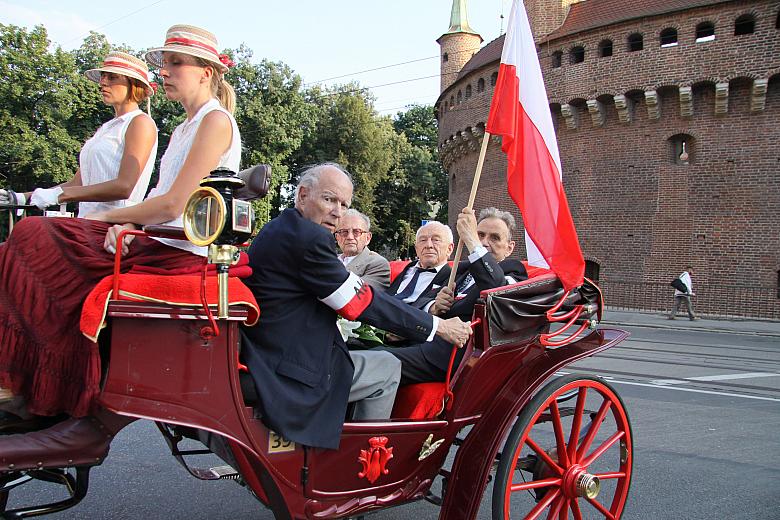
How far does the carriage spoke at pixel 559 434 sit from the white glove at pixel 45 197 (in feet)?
7.80

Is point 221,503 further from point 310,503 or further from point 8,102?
point 8,102

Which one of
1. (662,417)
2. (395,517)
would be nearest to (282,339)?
(395,517)

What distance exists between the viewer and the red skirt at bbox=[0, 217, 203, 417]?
78.6 inches

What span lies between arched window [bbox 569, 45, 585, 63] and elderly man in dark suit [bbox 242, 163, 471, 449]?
23.8 m

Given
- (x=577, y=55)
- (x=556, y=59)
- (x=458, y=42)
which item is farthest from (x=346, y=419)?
(x=458, y=42)

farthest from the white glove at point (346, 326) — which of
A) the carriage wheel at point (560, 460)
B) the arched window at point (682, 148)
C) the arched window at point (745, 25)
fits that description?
the arched window at point (745, 25)

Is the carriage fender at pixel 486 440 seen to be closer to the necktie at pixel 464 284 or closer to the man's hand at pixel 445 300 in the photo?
the man's hand at pixel 445 300

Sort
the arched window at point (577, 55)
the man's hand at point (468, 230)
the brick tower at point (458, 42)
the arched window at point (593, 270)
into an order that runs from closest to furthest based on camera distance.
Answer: the man's hand at point (468, 230), the arched window at point (593, 270), the arched window at point (577, 55), the brick tower at point (458, 42)

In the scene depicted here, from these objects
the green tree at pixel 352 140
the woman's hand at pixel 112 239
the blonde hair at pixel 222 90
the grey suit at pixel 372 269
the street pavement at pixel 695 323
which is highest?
the green tree at pixel 352 140

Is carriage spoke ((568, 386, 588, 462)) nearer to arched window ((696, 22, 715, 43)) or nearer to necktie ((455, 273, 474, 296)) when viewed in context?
necktie ((455, 273, 474, 296))

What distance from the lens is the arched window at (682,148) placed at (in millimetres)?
21734

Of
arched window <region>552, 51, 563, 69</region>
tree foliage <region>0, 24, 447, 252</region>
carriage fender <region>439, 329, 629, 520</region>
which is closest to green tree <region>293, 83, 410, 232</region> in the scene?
tree foliage <region>0, 24, 447, 252</region>

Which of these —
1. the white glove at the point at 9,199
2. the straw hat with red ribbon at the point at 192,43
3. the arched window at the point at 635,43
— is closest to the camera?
the straw hat with red ribbon at the point at 192,43

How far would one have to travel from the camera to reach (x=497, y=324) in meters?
2.90
